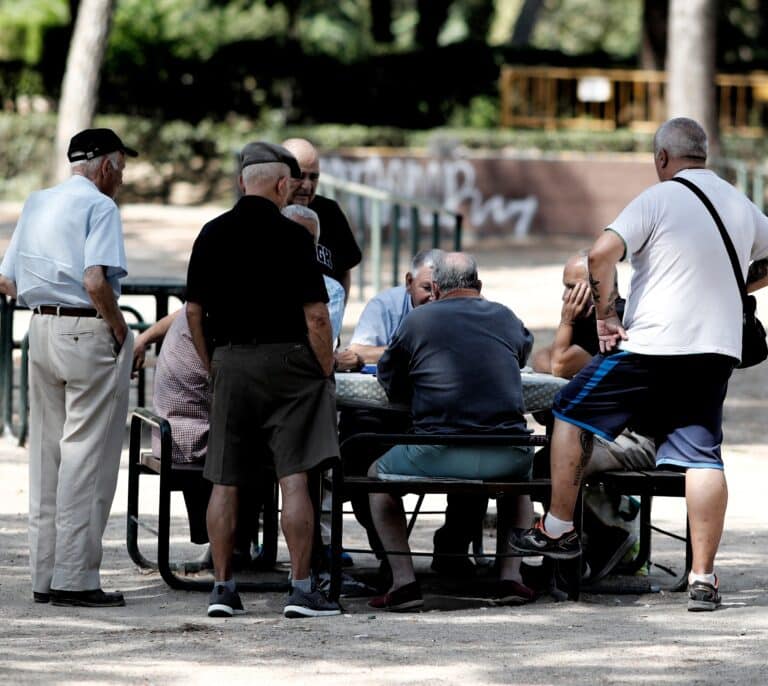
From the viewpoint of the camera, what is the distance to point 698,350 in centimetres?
568

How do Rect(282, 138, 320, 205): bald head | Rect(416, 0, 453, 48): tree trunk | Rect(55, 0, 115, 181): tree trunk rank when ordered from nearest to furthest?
Rect(282, 138, 320, 205): bald head
Rect(55, 0, 115, 181): tree trunk
Rect(416, 0, 453, 48): tree trunk

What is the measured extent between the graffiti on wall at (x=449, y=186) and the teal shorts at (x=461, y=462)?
1813cm

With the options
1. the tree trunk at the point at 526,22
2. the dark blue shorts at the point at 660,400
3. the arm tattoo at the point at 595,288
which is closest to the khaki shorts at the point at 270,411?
the dark blue shorts at the point at 660,400

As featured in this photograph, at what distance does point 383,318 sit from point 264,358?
136 cm

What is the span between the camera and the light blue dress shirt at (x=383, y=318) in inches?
271

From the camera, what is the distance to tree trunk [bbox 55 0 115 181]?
2288 centimetres

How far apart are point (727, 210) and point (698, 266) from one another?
243mm

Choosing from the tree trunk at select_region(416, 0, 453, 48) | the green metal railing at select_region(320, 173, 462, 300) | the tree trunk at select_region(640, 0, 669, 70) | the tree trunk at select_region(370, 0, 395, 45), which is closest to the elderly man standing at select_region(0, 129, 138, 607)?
the green metal railing at select_region(320, 173, 462, 300)

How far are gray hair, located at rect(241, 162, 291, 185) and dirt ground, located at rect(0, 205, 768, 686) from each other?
151cm

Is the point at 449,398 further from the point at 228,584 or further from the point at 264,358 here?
the point at 228,584

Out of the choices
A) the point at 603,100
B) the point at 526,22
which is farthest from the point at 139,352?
the point at 526,22

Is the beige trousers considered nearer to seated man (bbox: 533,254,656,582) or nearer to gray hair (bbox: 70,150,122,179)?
gray hair (bbox: 70,150,122,179)

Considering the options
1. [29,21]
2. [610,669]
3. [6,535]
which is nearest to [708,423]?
[610,669]

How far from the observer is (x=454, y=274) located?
6078mm
